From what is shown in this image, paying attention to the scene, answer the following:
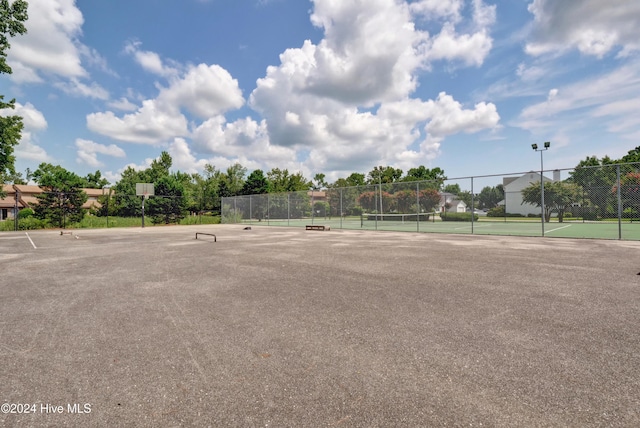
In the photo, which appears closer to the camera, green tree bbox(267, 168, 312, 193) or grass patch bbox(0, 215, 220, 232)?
grass patch bbox(0, 215, 220, 232)

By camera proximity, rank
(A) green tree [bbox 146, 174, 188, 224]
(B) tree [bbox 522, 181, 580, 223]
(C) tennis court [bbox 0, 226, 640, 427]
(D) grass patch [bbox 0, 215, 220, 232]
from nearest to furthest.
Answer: (C) tennis court [bbox 0, 226, 640, 427] < (B) tree [bbox 522, 181, 580, 223] < (D) grass patch [bbox 0, 215, 220, 232] < (A) green tree [bbox 146, 174, 188, 224]

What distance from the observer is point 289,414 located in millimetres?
2062

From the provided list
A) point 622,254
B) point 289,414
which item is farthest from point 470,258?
point 289,414

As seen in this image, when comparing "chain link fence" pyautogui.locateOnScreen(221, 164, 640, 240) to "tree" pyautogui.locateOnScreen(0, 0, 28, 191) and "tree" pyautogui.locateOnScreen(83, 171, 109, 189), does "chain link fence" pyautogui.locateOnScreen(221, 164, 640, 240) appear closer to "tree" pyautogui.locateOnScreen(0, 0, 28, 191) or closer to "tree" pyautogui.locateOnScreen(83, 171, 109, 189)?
"tree" pyautogui.locateOnScreen(0, 0, 28, 191)

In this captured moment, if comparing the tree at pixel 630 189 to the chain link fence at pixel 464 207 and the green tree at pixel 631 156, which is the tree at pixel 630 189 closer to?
the chain link fence at pixel 464 207

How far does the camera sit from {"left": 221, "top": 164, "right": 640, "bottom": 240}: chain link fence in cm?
1677

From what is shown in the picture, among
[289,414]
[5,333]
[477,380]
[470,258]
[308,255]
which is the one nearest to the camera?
[289,414]

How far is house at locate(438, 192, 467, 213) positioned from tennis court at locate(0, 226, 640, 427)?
17159 millimetres

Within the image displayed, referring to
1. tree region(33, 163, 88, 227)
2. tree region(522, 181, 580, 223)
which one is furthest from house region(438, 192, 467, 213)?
tree region(33, 163, 88, 227)

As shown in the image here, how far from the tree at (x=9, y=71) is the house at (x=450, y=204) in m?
33.9

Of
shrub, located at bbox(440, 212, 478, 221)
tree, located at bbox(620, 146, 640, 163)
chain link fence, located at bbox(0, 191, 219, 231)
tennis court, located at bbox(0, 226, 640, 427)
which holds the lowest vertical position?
tennis court, located at bbox(0, 226, 640, 427)

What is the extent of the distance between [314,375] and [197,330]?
5.82 ft

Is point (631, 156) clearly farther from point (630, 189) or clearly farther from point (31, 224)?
point (31, 224)

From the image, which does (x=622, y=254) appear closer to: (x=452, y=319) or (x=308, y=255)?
(x=452, y=319)
